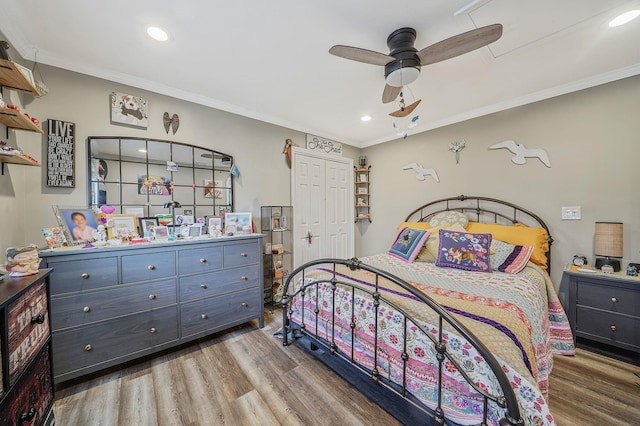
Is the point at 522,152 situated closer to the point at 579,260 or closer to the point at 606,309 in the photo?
the point at 579,260

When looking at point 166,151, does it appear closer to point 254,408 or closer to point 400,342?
point 254,408

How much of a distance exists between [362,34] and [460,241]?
2.04m

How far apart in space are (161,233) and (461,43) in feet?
9.06

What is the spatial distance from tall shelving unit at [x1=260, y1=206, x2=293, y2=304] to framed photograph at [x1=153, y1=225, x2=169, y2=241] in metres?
1.14

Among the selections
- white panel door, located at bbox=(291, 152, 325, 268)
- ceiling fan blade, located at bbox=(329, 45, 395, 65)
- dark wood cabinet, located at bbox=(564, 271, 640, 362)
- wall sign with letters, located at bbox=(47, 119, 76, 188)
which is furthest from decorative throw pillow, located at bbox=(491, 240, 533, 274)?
wall sign with letters, located at bbox=(47, 119, 76, 188)

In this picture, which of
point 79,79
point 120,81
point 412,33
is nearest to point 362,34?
point 412,33

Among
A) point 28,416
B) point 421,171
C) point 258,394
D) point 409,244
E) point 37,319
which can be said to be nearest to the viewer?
point 28,416

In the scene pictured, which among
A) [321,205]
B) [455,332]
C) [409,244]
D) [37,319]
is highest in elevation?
[321,205]

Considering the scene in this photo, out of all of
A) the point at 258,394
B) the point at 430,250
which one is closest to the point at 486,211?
the point at 430,250

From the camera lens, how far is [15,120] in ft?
4.93

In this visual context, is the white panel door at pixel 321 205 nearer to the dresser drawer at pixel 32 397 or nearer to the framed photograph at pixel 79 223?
the framed photograph at pixel 79 223

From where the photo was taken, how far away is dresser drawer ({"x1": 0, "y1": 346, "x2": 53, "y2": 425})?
2.95ft

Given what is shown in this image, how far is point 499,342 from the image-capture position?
3.58 feet

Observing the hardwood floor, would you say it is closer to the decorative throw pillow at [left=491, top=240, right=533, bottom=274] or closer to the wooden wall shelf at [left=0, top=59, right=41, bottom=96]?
the decorative throw pillow at [left=491, top=240, right=533, bottom=274]
